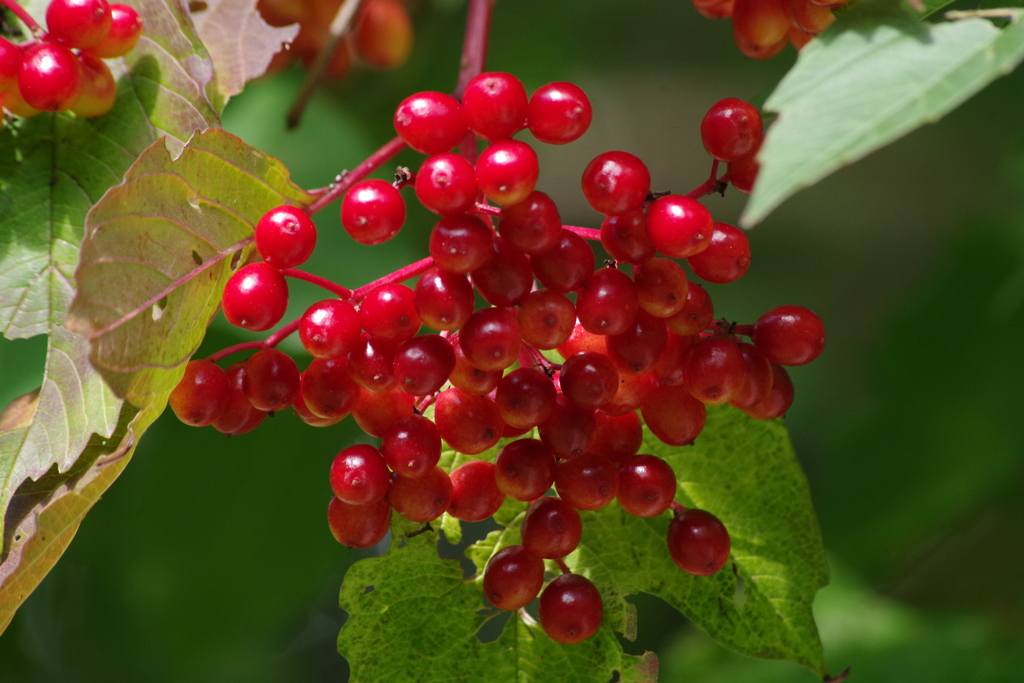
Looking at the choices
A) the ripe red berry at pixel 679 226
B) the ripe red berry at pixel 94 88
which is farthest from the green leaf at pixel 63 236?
the ripe red berry at pixel 679 226

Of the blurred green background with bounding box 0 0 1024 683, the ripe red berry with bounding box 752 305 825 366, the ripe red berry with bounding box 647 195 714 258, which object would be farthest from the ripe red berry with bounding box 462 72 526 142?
the blurred green background with bounding box 0 0 1024 683

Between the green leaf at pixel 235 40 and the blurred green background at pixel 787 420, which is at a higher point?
the green leaf at pixel 235 40

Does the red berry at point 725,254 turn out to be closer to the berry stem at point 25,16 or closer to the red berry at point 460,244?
the red berry at point 460,244

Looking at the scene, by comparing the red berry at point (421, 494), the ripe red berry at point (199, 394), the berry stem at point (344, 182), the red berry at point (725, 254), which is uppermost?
the red berry at point (725, 254)

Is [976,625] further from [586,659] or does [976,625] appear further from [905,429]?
[586,659]

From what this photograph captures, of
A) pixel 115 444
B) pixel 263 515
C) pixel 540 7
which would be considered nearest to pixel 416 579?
pixel 115 444

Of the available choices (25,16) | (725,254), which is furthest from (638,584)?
(25,16)

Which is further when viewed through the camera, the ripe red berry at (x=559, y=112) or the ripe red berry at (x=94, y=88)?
the ripe red berry at (x=94, y=88)

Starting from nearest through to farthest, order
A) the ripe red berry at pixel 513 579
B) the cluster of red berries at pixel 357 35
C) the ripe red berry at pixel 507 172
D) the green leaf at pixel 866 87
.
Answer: the green leaf at pixel 866 87, the ripe red berry at pixel 507 172, the ripe red berry at pixel 513 579, the cluster of red berries at pixel 357 35
